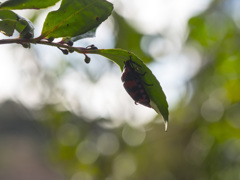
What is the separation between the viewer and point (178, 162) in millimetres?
3383

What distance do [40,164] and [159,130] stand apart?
490 cm

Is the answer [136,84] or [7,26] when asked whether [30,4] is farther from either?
[136,84]

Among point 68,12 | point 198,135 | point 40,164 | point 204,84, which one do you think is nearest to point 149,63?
point 204,84

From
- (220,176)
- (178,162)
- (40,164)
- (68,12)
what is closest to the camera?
(68,12)

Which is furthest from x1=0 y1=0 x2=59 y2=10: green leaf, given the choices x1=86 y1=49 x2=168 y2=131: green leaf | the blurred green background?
the blurred green background

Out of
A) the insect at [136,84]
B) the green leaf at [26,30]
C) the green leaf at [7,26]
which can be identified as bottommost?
the insect at [136,84]

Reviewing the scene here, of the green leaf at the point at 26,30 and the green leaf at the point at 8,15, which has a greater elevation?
the green leaf at the point at 26,30

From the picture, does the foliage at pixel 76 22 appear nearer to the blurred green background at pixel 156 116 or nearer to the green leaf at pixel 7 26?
the green leaf at pixel 7 26

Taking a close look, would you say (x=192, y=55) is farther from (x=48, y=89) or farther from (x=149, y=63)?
(x=48, y=89)

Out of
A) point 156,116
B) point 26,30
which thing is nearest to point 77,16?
point 26,30

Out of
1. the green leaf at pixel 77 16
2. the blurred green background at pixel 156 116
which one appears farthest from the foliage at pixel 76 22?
the blurred green background at pixel 156 116

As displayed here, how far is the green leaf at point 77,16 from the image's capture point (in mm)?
721

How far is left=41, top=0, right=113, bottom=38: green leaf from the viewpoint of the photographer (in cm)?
72

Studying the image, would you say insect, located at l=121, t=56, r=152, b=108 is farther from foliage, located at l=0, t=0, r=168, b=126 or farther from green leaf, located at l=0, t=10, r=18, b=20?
green leaf, located at l=0, t=10, r=18, b=20
